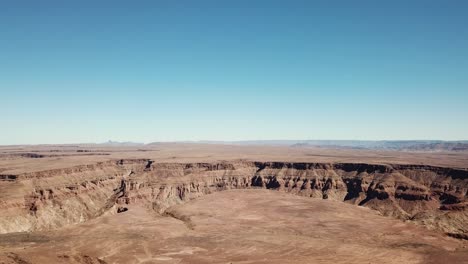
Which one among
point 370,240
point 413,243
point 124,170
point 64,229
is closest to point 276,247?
point 370,240

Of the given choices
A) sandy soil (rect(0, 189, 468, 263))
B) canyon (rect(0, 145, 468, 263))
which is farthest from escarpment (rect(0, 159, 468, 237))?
sandy soil (rect(0, 189, 468, 263))

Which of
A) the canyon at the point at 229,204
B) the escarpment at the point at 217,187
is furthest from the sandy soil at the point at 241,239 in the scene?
the escarpment at the point at 217,187

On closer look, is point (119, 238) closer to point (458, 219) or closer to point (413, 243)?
point (413, 243)

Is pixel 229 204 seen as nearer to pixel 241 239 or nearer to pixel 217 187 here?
pixel 217 187

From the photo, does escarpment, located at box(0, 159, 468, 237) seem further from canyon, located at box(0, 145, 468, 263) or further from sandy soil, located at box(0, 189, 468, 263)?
sandy soil, located at box(0, 189, 468, 263)

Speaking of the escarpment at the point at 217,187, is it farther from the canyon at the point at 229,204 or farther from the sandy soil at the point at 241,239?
the sandy soil at the point at 241,239

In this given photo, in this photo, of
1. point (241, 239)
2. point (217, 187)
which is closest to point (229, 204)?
point (217, 187)

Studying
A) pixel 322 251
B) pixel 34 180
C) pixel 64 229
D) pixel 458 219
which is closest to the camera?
pixel 322 251
